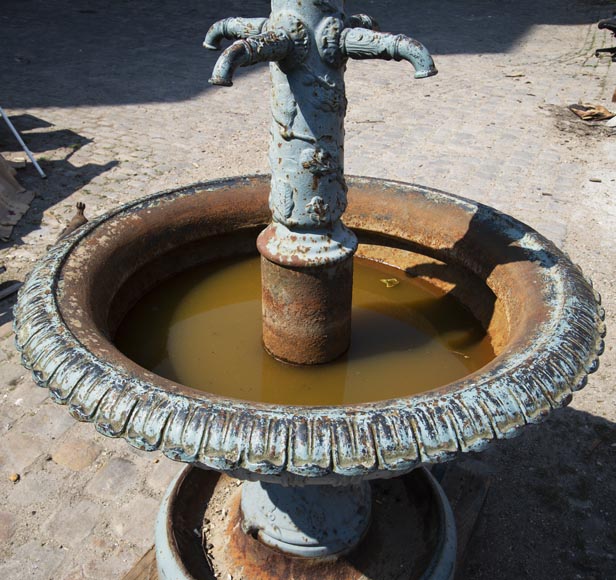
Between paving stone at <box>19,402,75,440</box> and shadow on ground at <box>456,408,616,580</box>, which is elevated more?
paving stone at <box>19,402,75,440</box>

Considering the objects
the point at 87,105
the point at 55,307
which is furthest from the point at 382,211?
the point at 87,105

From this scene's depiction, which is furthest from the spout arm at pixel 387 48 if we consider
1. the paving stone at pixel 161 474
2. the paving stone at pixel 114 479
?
the paving stone at pixel 114 479

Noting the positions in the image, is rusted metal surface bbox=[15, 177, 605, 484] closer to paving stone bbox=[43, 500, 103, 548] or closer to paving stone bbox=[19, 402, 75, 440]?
paving stone bbox=[43, 500, 103, 548]

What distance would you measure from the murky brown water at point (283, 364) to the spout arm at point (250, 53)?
0.90 m

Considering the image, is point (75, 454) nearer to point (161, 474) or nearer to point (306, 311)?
point (161, 474)

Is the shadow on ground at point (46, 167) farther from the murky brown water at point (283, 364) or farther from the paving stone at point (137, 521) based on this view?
the murky brown water at point (283, 364)

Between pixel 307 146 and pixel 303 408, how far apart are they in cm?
71

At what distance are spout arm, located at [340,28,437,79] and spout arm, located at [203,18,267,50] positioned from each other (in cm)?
28

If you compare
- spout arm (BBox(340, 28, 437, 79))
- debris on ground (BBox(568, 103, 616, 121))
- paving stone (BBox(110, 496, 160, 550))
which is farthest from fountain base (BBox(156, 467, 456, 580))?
debris on ground (BBox(568, 103, 616, 121))

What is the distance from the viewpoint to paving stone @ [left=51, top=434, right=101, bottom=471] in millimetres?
3227

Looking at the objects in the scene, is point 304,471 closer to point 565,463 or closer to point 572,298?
point 572,298

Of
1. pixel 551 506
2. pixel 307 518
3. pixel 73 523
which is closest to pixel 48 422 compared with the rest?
pixel 73 523

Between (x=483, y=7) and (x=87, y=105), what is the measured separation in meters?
9.67

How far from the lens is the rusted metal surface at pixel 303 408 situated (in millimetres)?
1399
